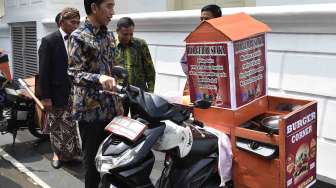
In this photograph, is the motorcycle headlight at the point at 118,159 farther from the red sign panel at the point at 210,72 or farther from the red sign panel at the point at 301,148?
the red sign panel at the point at 301,148

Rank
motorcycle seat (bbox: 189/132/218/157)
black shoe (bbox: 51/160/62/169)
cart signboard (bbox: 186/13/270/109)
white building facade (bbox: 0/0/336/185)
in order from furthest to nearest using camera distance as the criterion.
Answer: black shoe (bbox: 51/160/62/169), white building facade (bbox: 0/0/336/185), motorcycle seat (bbox: 189/132/218/157), cart signboard (bbox: 186/13/270/109)

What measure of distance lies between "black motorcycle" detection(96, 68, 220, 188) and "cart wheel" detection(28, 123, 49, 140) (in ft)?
11.9

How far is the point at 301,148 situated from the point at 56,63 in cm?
311

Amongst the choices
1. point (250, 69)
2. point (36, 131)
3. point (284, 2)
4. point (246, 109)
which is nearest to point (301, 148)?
point (246, 109)

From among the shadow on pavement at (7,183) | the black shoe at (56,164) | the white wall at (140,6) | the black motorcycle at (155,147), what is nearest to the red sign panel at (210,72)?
the black motorcycle at (155,147)

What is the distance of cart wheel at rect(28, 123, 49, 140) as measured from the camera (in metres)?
6.01

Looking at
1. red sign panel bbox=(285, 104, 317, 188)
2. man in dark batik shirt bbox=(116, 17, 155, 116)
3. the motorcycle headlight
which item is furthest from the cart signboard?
man in dark batik shirt bbox=(116, 17, 155, 116)

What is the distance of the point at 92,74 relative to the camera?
9.43ft

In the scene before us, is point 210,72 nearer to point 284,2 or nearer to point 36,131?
point 284,2

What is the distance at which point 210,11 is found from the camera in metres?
3.92

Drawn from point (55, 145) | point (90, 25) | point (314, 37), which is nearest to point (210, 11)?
point (314, 37)

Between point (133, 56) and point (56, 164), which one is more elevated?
point (133, 56)

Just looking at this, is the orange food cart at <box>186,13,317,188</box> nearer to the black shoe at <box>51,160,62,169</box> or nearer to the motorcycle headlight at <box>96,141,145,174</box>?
the motorcycle headlight at <box>96,141,145,174</box>

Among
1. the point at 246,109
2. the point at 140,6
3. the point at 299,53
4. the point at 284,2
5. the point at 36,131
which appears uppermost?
the point at 140,6
